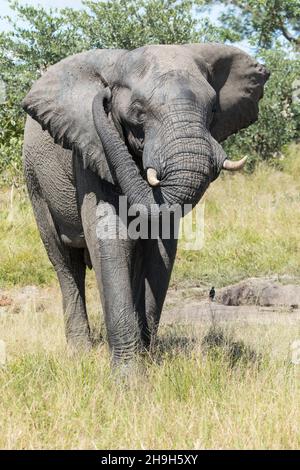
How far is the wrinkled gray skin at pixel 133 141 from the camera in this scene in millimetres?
4191

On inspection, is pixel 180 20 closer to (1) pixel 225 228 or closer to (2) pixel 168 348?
(1) pixel 225 228

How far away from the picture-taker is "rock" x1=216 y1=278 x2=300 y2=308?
25.7 ft

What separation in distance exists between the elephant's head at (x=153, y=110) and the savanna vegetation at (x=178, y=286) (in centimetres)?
99

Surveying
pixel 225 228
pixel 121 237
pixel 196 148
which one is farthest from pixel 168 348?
pixel 225 228

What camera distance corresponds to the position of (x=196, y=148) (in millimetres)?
4094

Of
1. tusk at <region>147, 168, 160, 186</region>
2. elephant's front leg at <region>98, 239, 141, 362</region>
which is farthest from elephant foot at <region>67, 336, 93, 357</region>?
tusk at <region>147, 168, 160, 186</region>

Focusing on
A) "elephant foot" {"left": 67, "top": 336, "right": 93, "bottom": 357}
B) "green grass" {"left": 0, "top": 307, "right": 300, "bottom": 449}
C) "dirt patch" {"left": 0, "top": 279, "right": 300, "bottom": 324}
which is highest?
"dirt patch" {"left": 0, "top": 279, "right": 300, "bottom": 324}

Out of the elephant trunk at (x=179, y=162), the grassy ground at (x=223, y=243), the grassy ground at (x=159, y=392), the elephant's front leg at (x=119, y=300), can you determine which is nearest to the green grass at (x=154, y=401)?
the grassy ground at (x=159, y=392)

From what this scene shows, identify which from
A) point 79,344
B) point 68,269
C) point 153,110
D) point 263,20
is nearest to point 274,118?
point 263,20

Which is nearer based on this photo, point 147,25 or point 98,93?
point 98,93

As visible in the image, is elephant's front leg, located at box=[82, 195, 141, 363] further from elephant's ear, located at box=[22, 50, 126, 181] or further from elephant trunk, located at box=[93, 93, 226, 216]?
elephant trunk, located at box=[93, 93, 226, 216]

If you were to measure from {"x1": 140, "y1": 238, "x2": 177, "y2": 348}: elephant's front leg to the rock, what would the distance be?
111 inches
